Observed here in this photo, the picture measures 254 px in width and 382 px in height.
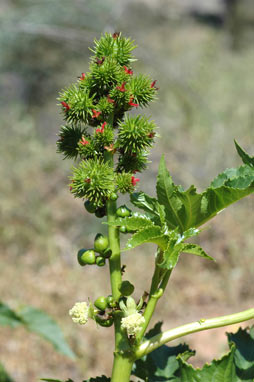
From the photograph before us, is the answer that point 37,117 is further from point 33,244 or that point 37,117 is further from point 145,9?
point 145,9

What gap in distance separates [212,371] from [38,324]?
1500 millimetres

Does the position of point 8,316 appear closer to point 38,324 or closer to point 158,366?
point 38,324

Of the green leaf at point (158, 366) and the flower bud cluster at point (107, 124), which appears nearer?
the flower bud cluster at point (107, 124)

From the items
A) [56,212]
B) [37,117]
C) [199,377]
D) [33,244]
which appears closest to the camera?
[199,377]

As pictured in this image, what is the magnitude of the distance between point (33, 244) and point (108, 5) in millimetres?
6859

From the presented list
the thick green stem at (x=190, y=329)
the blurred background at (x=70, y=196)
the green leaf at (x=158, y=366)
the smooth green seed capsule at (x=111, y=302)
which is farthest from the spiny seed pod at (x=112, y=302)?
the blurred background at (x=70, y=196)

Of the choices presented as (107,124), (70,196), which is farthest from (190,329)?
(70,196)

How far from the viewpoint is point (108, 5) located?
10891 millimetres

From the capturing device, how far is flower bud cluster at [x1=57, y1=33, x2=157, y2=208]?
1.17m

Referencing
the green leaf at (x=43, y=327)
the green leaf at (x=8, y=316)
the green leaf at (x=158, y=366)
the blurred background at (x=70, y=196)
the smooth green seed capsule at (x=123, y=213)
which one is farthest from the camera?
the blurred background at (x=70, y=196)

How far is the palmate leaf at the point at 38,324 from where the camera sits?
7.91 feet

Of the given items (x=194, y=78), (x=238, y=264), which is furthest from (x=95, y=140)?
(x=194, y=78)

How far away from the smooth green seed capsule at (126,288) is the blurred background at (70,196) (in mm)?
3118

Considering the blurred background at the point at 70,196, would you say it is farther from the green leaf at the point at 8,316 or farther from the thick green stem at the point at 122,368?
the thick green stem at the point at 122,368
